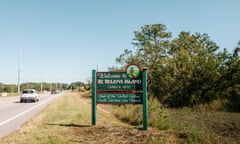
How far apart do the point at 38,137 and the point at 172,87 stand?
1571cm

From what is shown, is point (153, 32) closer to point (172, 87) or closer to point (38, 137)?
point (172, 87)

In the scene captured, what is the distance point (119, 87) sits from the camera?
9.12m

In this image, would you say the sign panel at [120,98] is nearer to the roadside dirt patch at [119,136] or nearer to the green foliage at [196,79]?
the roadside dirt patch at [119,136]

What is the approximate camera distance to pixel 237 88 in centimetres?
1961

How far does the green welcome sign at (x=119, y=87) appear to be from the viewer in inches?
351

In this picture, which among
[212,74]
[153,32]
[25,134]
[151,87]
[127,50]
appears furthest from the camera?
[153,32]

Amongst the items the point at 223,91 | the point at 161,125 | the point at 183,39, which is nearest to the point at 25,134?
the point at 161,125

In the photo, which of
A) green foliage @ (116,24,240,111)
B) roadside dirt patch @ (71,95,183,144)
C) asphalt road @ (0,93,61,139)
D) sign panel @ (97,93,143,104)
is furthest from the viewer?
green foliage @ (116,24,240,111)

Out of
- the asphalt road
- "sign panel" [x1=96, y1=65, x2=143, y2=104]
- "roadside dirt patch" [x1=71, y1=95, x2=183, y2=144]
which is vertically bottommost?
the asphalt road

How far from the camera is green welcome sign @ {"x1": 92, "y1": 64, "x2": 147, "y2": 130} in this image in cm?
891

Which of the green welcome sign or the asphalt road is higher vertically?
the green welcome sign

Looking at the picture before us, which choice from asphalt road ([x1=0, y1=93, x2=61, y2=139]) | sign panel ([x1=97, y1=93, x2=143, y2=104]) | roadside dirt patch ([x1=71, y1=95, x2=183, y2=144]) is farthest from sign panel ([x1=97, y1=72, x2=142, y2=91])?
asphalt road ([x1=0, y1=93, x2=61, y2=139])

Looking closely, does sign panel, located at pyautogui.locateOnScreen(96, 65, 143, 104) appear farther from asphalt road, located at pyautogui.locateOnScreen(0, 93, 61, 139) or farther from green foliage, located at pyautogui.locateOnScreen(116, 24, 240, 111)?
green foliage, located at pyautogui.locateOnScreen(116, 24, 240, 111)

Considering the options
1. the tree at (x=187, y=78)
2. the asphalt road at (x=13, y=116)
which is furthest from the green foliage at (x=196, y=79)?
the asphalt road at (x=13, y=116)
